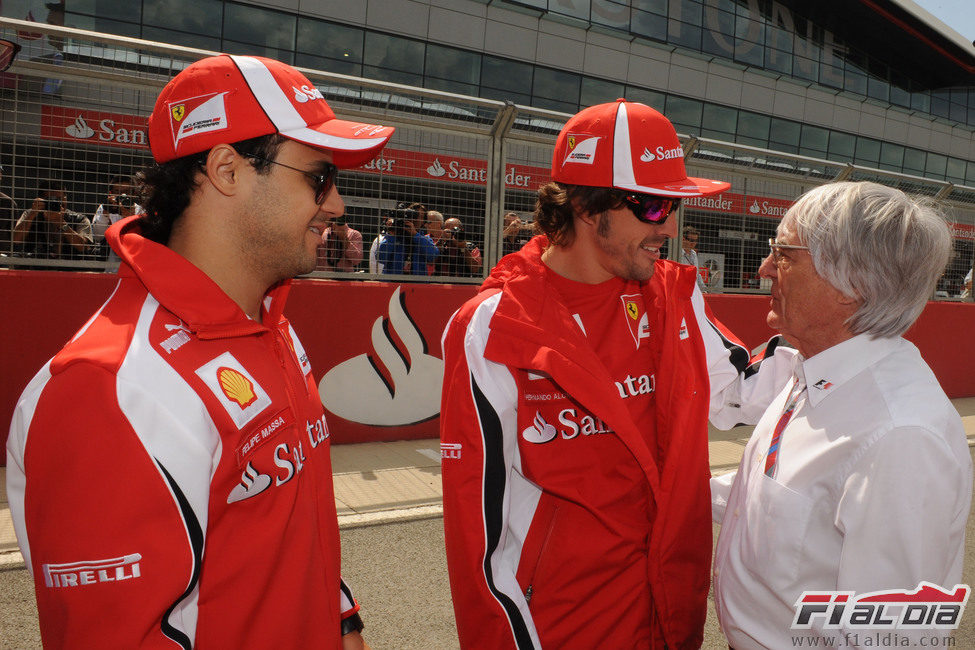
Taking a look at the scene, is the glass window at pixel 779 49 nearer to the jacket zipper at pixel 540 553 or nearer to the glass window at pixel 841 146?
the glass window at pixel 841 146

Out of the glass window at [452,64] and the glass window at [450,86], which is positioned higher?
the glass window at [452,64]

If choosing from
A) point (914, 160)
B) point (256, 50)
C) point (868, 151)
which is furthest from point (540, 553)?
point (914, 160)

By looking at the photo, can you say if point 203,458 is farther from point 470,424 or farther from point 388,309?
point 388,309

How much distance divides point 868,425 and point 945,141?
135 ft

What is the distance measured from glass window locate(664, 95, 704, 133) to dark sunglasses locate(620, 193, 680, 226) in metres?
26.1

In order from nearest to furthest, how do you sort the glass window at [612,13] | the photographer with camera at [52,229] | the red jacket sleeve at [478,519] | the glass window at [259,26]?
the red jacket sleeve at [478,519]
the photographer with camera at [52,229]
the glass window at [259,26]
the glass window at [612,13]

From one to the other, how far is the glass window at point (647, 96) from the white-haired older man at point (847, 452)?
25136 mm

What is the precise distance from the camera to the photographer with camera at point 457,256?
6215mm

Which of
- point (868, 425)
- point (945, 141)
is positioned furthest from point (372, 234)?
point (945, 141)

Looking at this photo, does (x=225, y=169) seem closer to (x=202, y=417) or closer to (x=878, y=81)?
(x=202, y=417)

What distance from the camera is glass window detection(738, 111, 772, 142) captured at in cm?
2902

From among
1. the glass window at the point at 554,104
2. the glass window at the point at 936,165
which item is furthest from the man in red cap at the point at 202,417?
the glass window at the point at 936,165

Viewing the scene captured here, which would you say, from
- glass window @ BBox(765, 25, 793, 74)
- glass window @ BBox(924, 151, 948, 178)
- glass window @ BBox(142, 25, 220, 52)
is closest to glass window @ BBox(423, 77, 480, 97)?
glass window @ BBox(142, 25, 220, 52)

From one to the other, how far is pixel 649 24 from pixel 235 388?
1101 inches
